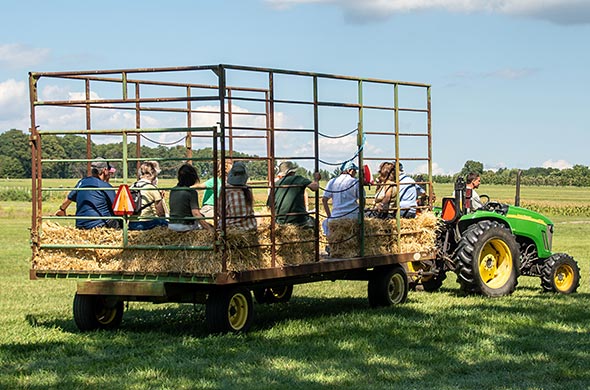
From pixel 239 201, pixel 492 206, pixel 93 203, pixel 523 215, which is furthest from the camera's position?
pixel 523 215

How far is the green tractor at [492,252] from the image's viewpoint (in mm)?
14117

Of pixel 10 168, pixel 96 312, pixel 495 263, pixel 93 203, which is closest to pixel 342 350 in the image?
pixel 96 312

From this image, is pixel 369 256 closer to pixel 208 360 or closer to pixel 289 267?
pixel 289 267

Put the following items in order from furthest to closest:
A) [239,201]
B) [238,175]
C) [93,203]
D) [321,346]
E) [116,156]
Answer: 1. [116,156]
2. [93,203]
3. [238,175]
4. [239,201]
5. [321,346]

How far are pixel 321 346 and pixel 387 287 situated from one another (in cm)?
348

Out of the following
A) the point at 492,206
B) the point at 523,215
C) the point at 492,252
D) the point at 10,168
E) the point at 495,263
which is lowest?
the point at 495,263

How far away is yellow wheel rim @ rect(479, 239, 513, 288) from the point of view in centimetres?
1452

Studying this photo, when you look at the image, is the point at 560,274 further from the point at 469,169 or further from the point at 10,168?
the point at 10,168

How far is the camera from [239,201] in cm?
1094

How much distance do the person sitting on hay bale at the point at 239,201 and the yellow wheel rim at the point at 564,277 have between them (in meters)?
6.20

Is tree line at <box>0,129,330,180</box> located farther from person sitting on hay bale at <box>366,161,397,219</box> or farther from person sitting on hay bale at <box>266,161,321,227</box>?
person sitting on hay bale at <box>366,161,397,219</box>

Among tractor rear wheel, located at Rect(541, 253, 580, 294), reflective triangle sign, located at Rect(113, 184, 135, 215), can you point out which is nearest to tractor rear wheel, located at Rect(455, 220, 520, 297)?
tractor rear wheel, located at Rect(541, 253, 580, 294)

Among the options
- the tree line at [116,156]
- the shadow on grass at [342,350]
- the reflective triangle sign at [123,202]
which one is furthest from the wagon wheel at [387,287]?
the reflective triangle sign at [123,202]

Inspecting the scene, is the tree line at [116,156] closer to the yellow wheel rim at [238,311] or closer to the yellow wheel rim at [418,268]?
the yellow wheel rim at [238,311]
